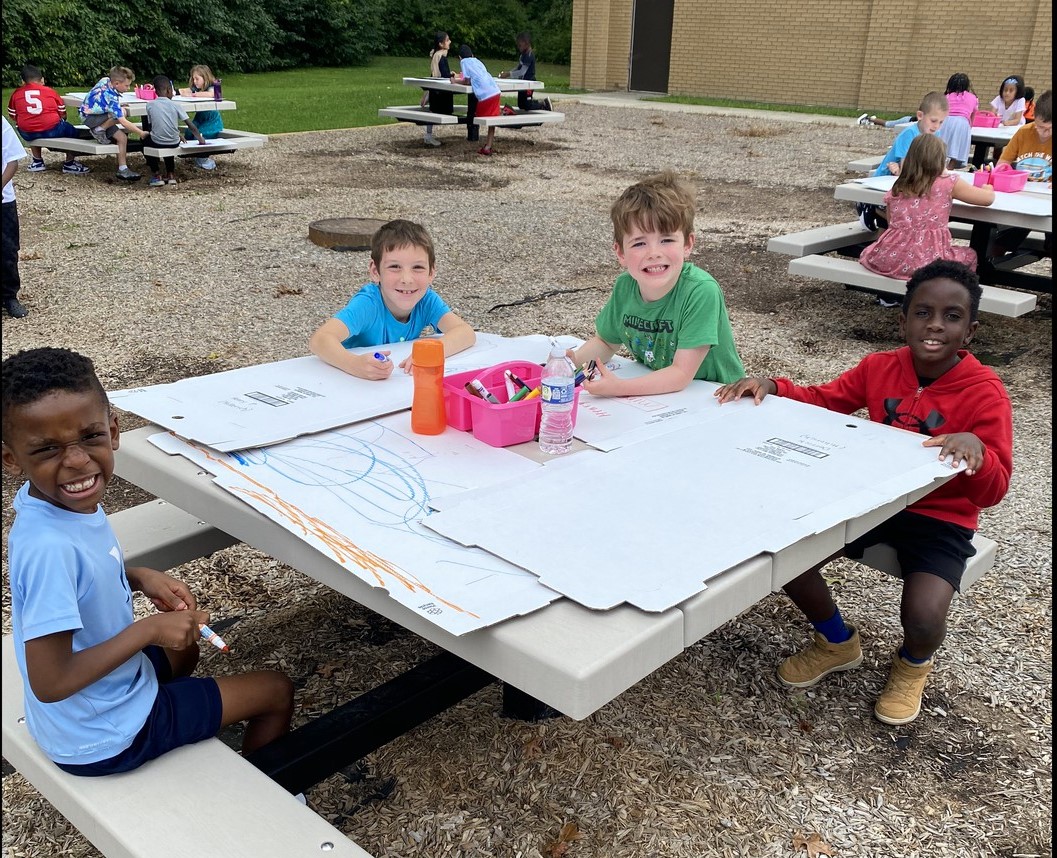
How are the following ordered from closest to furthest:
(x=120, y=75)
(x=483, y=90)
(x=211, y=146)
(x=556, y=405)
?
(x=556, y=405), (x=211, y=146), (x=120, y=75), (x=483, y=90)

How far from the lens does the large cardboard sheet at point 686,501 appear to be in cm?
157

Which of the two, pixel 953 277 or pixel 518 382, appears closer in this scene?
pixel 518 382

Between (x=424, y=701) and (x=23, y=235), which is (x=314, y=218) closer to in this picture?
(x=23, y=235)

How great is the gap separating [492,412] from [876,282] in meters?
4.26

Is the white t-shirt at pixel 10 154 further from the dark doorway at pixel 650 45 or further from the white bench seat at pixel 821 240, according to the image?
the dark doorway at pixel 650 45

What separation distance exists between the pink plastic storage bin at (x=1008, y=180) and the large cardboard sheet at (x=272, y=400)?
4383 mm

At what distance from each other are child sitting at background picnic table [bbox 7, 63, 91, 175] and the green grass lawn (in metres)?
3.55

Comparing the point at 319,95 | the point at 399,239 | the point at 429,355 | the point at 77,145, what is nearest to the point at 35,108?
the point at 77,145

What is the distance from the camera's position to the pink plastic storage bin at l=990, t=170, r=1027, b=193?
5.91 metres

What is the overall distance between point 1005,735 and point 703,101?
19673 mm

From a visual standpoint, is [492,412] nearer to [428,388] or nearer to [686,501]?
[428,388]

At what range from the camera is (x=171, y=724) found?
68.1 inches

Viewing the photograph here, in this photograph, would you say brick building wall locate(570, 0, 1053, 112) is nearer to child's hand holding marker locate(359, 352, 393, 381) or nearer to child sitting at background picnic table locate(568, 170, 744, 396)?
child sitting at background picnic table locate(568, 170, 744, 396)

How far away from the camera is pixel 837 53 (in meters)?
19.6
